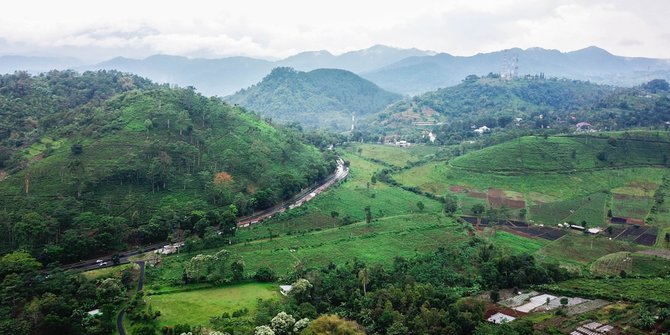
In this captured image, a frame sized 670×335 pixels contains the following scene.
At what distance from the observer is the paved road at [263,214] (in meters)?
53.2

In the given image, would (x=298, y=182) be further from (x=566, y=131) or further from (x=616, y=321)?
(x=566, y=131)

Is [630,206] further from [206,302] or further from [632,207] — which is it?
[206,302]

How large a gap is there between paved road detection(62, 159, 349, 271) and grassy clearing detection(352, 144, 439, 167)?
43.9ft

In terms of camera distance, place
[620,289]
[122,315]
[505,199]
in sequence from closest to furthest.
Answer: [122,315] < [620,289] < [505,199]

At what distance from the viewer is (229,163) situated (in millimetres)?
82562

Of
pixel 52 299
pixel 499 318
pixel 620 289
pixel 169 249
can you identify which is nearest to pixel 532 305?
pixel 499 318

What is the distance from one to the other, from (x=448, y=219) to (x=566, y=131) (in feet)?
243

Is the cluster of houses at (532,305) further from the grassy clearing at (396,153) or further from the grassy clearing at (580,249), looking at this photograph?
the grassy clearing at (396,153)

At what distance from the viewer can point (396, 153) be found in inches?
5027

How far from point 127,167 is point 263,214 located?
23.1 metres

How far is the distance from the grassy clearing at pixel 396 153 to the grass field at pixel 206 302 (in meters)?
70.7

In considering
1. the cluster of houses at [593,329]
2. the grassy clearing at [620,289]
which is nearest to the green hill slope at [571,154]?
the grassy clearing at [620,289]

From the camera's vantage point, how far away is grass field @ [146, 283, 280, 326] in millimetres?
42625

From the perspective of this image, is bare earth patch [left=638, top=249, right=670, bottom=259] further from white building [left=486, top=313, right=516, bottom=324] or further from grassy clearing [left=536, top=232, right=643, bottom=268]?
white building [left=486, top=313, right=516, bottom=324]
